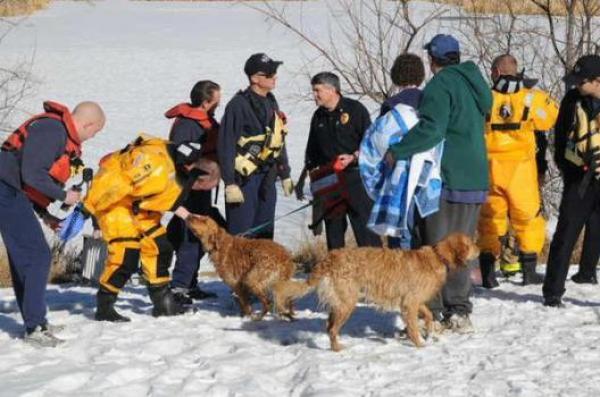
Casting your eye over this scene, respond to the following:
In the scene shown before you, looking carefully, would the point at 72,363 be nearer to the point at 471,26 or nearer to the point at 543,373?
the point at 543,373

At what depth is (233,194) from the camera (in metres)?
7.84

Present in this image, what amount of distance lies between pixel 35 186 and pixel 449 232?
2.65 meters

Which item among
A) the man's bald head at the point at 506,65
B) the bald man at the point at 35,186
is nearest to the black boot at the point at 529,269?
the man's bald head at the point at 506,65

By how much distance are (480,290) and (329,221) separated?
1401 mm

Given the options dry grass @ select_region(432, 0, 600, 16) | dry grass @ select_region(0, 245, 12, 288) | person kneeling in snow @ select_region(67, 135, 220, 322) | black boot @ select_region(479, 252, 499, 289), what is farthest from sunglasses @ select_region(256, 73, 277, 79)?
dry grass @ select_region(432, 0, 600, 16)

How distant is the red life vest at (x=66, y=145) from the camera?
6.66 m

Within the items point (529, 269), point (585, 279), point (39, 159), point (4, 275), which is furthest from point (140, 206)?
point (585, 279)

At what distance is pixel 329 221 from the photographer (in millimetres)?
8125

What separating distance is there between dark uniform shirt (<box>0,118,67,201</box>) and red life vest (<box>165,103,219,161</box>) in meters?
1.83

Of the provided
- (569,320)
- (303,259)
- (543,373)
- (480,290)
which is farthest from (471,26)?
(543,373)

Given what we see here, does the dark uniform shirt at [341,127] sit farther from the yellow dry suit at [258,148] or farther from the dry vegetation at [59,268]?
the dry vegetation at [59,268]

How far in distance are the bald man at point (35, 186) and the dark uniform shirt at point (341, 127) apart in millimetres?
1869

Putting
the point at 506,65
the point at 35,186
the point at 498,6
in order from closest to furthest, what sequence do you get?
1. the point at 35,186
2. the point at 506,65
3. the point at 498,6

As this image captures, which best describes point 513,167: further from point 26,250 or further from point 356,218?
point 26,250
